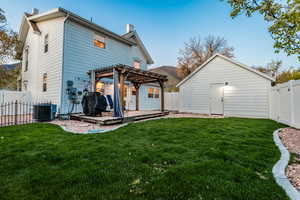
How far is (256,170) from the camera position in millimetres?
2049

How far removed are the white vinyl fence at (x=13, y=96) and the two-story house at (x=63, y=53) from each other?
0.37 metres

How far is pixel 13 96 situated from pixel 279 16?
13229mm

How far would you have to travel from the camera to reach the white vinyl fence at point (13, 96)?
8062 millimetres

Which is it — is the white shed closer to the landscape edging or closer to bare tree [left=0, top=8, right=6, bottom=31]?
the landscape edging

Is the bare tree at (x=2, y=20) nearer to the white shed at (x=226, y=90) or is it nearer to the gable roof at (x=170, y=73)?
the white shed at (x=226, y=90)

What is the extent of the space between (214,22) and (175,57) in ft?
22.8

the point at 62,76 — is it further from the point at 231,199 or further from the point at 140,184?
the point at 231,199

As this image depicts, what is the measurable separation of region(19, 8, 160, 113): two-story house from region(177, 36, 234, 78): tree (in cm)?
1133

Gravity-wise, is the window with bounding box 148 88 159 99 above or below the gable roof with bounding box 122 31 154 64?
below

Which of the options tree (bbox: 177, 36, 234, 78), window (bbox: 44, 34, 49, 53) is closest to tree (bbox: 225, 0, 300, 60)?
window (bbox: 44, 34, 49, 53)

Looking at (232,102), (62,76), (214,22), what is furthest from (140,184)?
(214,22)

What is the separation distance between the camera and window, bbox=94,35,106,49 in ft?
28.4

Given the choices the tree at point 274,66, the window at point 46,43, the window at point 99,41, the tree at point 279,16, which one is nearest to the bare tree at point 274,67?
the tree at point 274,66

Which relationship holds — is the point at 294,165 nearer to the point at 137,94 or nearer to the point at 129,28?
the point at 137,94
